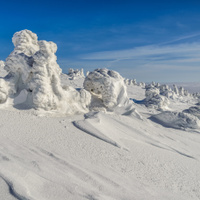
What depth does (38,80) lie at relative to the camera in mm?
5027

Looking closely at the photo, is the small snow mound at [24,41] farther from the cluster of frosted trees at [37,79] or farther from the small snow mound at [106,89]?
the small snow mound at [106,89]

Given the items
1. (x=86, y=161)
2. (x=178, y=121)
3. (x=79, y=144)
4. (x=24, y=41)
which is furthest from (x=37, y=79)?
(x=178, y=121)

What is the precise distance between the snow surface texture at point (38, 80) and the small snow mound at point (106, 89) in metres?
1.56

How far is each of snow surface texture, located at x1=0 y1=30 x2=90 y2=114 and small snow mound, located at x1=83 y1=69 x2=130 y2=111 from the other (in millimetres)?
1558

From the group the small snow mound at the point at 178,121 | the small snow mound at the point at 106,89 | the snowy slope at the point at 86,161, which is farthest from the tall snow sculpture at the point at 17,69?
the small snow mound at the point at 178,121

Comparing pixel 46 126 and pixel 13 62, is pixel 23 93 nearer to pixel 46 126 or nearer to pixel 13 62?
pixel 13 62

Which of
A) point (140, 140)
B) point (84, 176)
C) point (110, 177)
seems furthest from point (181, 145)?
point (84, 176)

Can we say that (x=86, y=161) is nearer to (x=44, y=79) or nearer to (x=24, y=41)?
(x=44, y=79)

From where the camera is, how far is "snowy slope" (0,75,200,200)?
2438mm

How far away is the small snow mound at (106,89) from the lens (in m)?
6.97

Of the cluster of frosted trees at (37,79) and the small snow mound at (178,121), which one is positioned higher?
the cluster of frosted trees at (37,79)

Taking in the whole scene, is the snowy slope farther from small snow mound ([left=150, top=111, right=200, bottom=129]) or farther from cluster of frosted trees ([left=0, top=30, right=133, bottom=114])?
small snow mound ([left=150, top=111, right=200, bottom=129])

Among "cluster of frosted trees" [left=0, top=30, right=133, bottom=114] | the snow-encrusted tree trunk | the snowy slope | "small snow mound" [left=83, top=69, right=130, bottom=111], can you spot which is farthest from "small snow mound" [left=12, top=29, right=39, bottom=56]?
"small snow mound" [left=83, top=69, right=130, bottom=111]

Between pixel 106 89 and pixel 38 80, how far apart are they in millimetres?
2772
